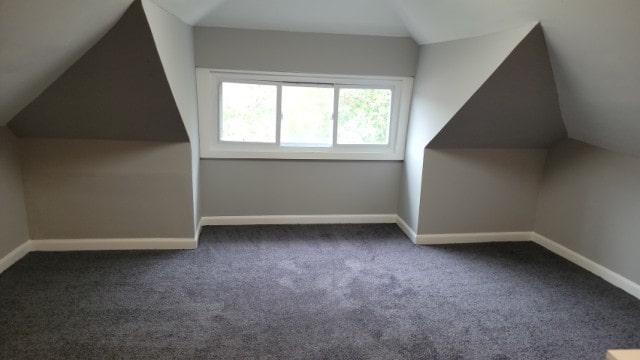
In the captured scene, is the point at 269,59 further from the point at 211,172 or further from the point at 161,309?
the point at 161,309

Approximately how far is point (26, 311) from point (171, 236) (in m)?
1.10

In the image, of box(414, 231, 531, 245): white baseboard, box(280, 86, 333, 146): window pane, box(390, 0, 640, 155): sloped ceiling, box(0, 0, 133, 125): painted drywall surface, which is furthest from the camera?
box(280, 86, 333, 146): window pane

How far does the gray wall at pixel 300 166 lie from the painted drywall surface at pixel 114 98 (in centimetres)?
78

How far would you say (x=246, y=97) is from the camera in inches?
143

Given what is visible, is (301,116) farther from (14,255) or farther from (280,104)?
(14,255)

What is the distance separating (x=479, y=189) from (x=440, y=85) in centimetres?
101

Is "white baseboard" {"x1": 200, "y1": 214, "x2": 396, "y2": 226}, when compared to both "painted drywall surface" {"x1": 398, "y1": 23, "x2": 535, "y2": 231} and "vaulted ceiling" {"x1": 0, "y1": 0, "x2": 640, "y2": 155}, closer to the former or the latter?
"painted drywall surface" {"x1": 398, "y1": 23, "x2": 535, "y2": 231}

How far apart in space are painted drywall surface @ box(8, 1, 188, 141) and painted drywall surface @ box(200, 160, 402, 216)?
0.74 meters

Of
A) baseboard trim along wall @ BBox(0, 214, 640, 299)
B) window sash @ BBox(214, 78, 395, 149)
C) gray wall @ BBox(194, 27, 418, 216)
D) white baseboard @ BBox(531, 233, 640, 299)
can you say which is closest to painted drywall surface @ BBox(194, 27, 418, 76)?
gray wall @ BBox(194, 27, 418, 216)

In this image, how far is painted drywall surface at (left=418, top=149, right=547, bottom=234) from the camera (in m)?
3.45

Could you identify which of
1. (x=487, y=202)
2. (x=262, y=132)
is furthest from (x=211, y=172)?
(x=487, y=202)

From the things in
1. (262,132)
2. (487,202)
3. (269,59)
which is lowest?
(487,202)

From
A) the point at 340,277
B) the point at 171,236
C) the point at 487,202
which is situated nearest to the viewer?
the point at 340,277

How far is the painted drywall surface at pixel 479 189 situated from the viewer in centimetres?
345
